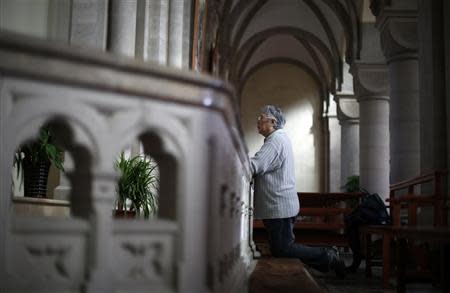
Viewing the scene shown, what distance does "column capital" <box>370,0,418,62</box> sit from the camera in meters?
9.30

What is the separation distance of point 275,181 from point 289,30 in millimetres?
15723

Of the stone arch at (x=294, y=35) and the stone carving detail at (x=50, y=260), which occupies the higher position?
the stone arch at (x=294, y=35)

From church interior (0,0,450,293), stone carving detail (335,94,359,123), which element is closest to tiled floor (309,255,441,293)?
church interior (0,0,450,293)

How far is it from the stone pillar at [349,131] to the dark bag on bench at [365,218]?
10.2 metres

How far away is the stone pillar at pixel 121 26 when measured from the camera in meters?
6.20

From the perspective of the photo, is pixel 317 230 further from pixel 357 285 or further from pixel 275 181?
pixel 275 181

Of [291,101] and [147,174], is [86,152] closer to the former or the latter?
Answer: [147,174]

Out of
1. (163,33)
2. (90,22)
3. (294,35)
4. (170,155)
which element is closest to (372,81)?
(163,33)

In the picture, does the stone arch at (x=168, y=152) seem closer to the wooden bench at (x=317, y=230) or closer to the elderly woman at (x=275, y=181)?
the elderly woman at (x=275, y=181)

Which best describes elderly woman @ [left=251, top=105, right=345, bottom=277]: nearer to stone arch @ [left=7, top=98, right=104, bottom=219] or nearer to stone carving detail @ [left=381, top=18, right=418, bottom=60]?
stone arch @ [left=7, top=98, right=104, bottom=219]

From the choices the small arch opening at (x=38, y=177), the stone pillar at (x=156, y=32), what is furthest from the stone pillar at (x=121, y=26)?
the small arch opening at (x=38, y=177)

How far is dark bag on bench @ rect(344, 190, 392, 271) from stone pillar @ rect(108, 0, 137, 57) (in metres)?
3.30

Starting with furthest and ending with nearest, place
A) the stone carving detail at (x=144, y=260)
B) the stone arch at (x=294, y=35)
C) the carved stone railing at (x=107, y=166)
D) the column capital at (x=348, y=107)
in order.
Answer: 1. the stone arch at (x=294, y=35)
2. the column capital at (x=348, y=107)
3. the stone carving detail at (x=144, y=260)
4. the carved stone railing at (x=107, y=166)

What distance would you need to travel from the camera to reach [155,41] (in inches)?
277
